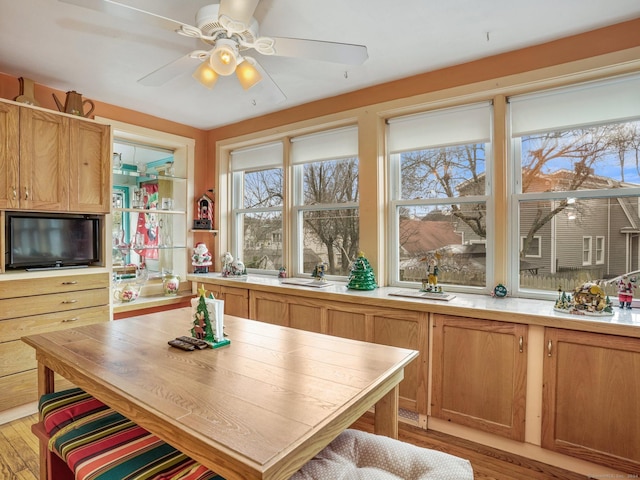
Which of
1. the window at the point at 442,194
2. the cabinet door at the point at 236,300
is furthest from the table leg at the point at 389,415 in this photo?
the cabinet door at the point at 236,300

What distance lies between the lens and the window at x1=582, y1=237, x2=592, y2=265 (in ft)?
7.66

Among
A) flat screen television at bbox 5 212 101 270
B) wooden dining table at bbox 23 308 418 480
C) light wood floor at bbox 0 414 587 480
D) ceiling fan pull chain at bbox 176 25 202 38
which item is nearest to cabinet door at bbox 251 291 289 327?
light wood floor at bbox 0 414 587 480

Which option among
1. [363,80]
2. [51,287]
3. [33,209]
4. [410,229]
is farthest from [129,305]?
[363,80]

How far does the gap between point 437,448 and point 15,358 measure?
2899 millimetres

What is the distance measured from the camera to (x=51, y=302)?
2.75m

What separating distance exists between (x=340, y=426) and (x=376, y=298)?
1507 millimetres

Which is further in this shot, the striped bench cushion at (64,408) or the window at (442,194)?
the window at (442,194)

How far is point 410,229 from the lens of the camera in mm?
3047

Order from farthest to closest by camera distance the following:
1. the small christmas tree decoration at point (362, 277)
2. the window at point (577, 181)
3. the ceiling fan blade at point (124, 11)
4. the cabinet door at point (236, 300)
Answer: the cabinet door at point (236, 300) < the small christmas tree decoration at point (362, 277) < the window at point (577, 181) < the ceiling fan blade at point (124, 11)

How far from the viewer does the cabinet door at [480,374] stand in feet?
6.90

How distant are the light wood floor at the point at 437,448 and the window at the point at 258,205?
205cm

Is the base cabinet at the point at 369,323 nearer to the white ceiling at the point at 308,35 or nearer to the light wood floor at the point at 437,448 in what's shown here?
the light wood floor at the point at 437,448

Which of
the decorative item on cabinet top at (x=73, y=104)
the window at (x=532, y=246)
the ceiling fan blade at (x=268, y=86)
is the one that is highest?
the decorative item on cabinet top at (x=73, y=104)

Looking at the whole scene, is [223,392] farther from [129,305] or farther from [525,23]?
[129,305]
